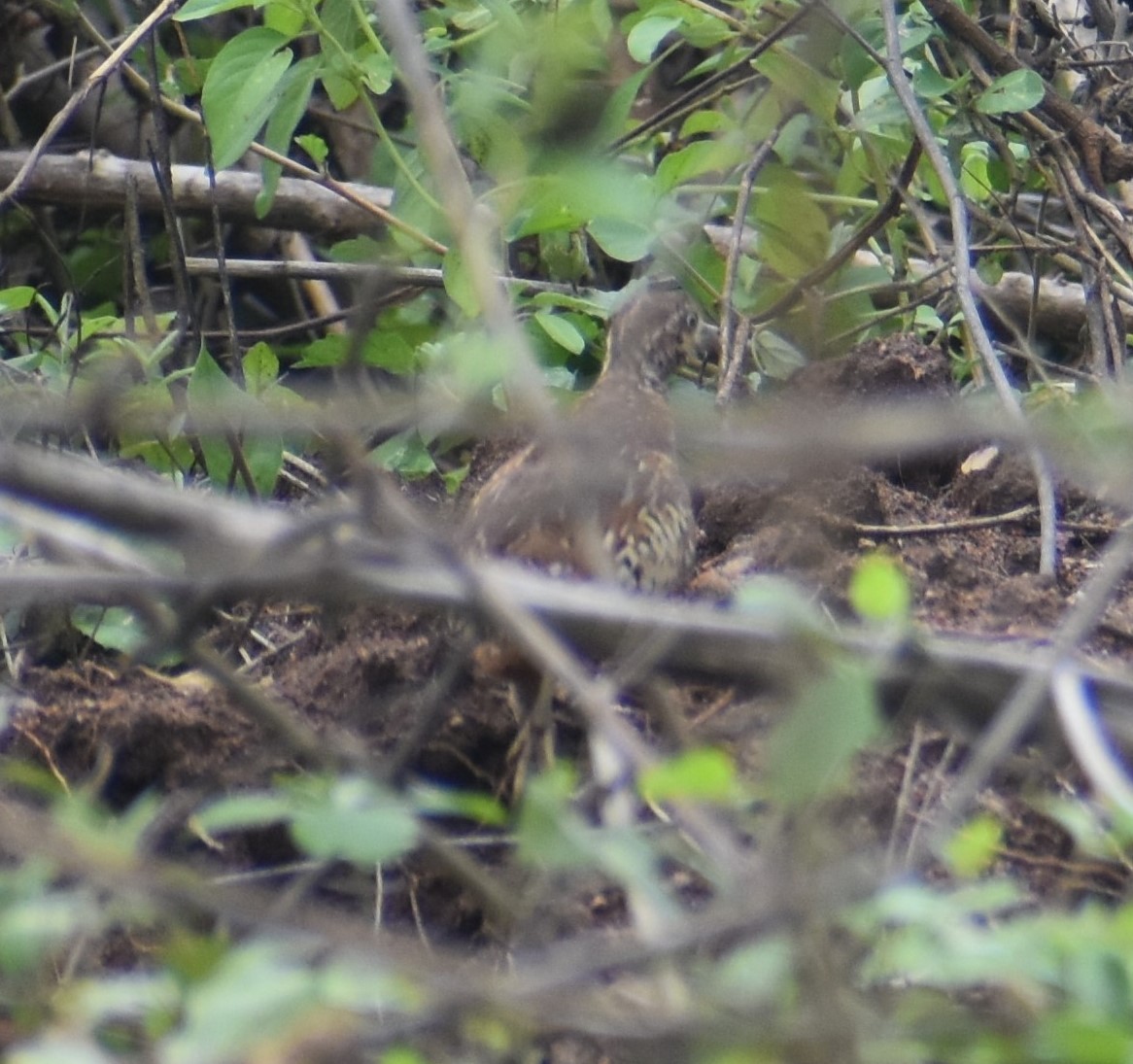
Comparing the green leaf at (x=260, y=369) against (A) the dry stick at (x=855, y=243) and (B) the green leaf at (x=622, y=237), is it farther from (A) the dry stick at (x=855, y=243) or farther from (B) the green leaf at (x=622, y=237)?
(A) the dry stick at (x=855, y=243)

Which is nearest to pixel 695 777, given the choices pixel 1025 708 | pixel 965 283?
pixel 1025 708

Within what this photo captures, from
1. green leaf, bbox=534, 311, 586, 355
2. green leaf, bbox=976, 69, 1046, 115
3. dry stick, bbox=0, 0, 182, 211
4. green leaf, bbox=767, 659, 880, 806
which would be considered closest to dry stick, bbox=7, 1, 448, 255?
dry stick, bbox=0, 0, 182, 211

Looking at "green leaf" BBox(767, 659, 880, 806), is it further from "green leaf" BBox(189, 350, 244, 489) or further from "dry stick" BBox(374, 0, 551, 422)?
"green leaf" BBox(189, 350, 244, 489)

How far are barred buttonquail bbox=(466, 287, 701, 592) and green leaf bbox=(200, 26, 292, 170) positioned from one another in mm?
888

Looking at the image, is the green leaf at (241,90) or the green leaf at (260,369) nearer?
the green leaf at (241,90)

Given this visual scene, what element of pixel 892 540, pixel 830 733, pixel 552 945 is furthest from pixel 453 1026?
pixel 892 540

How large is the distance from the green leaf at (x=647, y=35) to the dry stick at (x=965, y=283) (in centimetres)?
46

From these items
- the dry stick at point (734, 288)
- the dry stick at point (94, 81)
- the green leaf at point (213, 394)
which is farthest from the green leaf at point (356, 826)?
the dry stick at point (94, 81)

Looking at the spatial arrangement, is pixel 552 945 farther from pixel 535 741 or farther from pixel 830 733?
pixel 830 733

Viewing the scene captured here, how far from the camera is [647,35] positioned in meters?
3.78

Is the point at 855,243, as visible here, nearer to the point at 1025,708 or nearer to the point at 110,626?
the point at 110,626

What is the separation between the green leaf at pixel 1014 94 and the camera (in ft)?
12.4

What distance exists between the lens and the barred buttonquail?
3096 millimetres

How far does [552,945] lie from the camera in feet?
7.20
